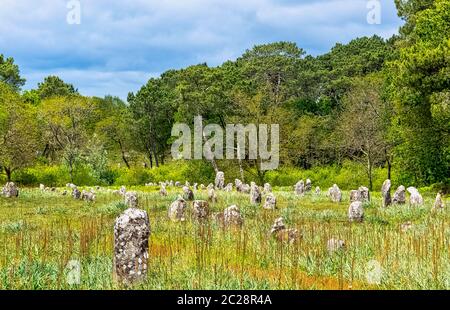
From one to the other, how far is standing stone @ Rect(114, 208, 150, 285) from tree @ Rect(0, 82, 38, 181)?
1375 inches

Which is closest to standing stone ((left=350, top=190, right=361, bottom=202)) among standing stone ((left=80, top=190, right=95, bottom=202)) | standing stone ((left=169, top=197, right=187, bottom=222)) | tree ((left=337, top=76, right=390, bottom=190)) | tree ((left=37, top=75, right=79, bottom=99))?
standing stone ((left=169, top=197, right=187, bottom=222))

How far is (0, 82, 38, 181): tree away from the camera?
4244 cm

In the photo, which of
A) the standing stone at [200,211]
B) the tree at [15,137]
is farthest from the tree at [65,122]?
the standing stone at [200,211]

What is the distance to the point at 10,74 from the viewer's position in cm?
7512

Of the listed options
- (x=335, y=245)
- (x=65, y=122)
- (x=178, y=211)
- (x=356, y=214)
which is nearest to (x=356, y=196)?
(x=356, y=214)

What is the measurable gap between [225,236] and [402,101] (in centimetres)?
2052

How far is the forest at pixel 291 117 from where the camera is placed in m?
30.0

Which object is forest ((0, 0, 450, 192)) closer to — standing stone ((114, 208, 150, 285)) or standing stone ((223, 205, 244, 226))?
standing stone ((223, 205, 244, 226))

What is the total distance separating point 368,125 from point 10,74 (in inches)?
2124

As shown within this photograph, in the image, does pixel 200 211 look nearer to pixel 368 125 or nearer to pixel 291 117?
pixel 368 125

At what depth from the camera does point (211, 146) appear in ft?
168

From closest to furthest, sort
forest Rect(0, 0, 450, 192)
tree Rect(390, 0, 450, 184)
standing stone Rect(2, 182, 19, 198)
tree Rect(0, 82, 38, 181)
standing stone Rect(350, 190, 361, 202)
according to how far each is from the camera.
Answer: standing stone Rect(350, 190, 361, 202), tree Rect(390, 0, 450, 184), forest Rect(0, 0, 450, 192), standing stone Rect(2, 182, 19, 198), tree Rect(0, 82, 38, 181)
